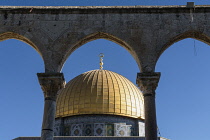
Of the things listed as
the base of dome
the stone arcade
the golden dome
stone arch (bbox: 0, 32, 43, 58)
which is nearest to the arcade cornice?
the stone arcade

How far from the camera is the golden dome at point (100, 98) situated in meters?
27.0

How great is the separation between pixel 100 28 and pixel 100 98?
1396 cm

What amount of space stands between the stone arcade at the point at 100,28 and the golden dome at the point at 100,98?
13.6 metres

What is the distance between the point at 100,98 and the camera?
2722cm

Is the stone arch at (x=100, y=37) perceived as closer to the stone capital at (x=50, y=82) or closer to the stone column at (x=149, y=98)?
the stone capital at (x=50, y=82)

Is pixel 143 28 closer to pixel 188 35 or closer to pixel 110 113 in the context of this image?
pixel 188 35

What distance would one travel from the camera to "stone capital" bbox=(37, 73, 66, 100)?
1281cm

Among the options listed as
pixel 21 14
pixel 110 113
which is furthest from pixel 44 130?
pixel 110 113

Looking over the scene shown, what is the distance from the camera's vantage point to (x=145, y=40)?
1344 centimetres

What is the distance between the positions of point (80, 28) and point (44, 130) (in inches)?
146

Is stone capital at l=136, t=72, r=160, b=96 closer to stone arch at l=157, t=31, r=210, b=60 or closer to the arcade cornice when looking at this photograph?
stone arch at l=157, t=31, r=210, b=60

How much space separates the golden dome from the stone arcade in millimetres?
13596

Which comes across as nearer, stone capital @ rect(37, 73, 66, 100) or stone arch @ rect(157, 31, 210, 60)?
stone capital @ rect(37, 73, 66, 100)

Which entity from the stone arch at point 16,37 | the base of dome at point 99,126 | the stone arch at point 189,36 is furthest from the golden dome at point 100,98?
the stone arch at point 189,36
